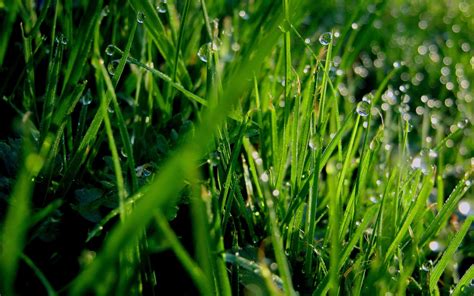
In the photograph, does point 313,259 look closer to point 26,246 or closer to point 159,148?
point 159,148

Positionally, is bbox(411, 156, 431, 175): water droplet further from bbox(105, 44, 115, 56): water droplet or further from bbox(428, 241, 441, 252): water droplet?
bbox(105, 44, 115, 56): water droplet

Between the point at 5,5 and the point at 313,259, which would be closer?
the point at 313,259

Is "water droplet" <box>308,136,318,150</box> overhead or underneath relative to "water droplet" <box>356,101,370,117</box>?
underneath

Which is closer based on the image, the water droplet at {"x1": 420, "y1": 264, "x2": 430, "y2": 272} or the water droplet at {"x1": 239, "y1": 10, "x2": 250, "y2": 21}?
the water droplet at {"x1": 420, "y1": 264, "x2": 430, "y2": 272}

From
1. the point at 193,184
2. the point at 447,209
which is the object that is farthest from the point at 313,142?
the point at 193,184

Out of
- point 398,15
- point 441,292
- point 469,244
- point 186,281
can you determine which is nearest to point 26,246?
point 186,281

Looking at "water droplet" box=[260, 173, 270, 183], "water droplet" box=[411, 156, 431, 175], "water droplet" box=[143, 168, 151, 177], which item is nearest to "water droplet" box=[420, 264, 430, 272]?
"water droplet" box=[411, 156, 431, 175]

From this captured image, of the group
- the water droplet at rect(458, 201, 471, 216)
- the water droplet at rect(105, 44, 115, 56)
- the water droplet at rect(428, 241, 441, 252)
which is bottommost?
the water droplet at rect(458, 201, 471, 216)

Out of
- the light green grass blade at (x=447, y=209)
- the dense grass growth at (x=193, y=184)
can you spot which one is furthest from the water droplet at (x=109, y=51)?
the light green grass blade at (x=447, y=209)

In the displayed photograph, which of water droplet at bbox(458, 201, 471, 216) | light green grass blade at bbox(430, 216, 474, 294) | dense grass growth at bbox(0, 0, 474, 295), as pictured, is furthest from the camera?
water droplet at bbox(458, 201, 471, 216)
